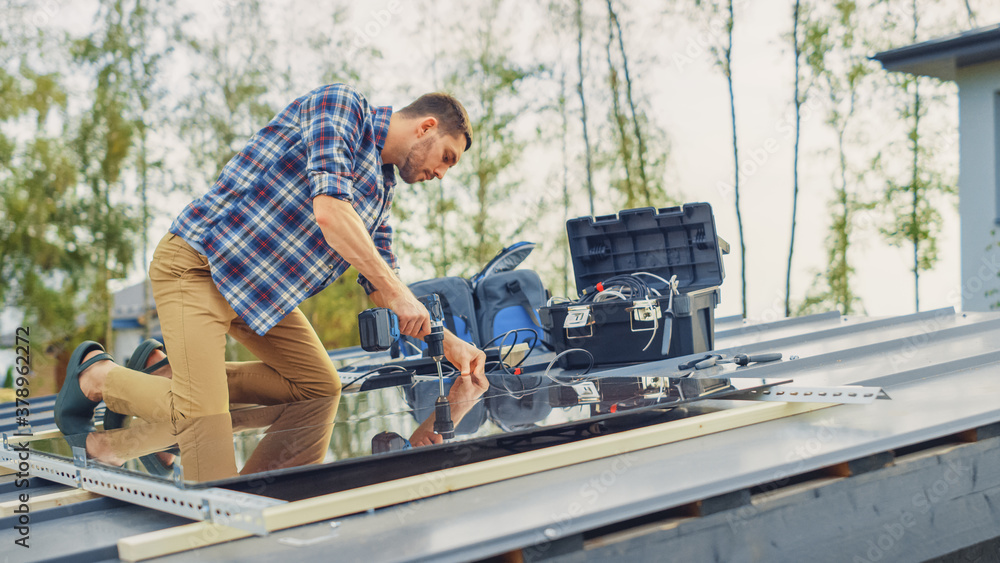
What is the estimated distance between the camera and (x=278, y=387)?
2699 millimetres

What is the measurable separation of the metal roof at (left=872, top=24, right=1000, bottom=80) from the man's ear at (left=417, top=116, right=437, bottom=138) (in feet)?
20.4

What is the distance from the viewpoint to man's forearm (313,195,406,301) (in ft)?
6.86

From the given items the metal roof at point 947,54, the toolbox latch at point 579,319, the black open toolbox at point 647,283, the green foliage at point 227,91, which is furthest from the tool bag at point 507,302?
the green foliage at point 227,91

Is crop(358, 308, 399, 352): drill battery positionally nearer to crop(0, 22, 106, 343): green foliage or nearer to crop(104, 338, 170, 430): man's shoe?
crop(104, 338, 170, 430): man's shoe

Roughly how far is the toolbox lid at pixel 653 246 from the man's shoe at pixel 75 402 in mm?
2155

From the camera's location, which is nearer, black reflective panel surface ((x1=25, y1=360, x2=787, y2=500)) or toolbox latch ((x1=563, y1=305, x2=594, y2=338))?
black reflective panel surface ((x1=25, y1=360, x2=787, y2=500))

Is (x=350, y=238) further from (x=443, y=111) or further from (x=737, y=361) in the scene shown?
(x=737, y=361)

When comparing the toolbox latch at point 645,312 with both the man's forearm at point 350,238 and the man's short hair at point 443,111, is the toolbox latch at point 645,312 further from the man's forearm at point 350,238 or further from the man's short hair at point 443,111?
the man's forearm at point 350,238

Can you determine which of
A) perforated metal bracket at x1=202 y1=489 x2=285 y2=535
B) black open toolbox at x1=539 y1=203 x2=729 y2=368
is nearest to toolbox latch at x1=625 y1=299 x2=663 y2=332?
black open toolbox at x1=539 y1=203 x2=729 y2=368

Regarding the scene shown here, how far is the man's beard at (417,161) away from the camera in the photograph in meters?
2.31

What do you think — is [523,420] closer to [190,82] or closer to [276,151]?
[276,151]

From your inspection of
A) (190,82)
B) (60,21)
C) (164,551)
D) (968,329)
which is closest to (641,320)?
(968,329)

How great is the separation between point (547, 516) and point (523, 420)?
437 millimetres

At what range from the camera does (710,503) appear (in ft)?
4.91
